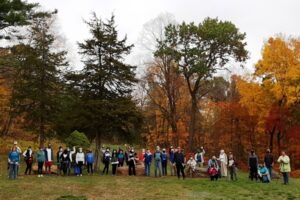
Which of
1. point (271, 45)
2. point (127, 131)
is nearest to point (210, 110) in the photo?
point (271, 45)

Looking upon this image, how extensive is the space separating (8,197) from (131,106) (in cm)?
1309

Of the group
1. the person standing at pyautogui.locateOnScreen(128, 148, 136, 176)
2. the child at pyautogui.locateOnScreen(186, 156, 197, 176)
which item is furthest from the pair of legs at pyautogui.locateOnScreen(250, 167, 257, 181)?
the person standing at pyautogui.locateOnScreen(128, 148, 136, 176)

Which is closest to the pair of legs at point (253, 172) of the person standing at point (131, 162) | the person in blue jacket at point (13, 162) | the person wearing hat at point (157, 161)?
the person wearing hat at point (157, 161)

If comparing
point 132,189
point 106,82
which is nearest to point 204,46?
point 106,82

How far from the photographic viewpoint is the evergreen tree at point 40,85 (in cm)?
3394

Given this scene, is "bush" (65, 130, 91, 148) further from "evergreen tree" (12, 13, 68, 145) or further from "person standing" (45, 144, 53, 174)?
"evergreen tree" (12, 13, 68, 145)

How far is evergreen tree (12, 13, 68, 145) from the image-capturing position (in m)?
33.9

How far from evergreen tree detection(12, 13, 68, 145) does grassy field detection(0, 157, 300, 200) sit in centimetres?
1161

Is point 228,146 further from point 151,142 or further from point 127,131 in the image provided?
point 127,131

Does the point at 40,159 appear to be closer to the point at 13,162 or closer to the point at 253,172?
the point at 13,162

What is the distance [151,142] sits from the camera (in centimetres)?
5406

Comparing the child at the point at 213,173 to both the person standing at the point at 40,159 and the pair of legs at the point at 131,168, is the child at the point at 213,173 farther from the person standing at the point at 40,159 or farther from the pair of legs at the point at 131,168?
the person standing at the point at 40,159

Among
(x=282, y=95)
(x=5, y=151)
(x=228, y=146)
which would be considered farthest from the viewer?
(x=228, y=146)

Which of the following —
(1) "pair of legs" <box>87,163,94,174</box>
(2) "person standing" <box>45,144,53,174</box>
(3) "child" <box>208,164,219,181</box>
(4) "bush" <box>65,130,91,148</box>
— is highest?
(4) "bush" <box>65,130,91,148</box>
